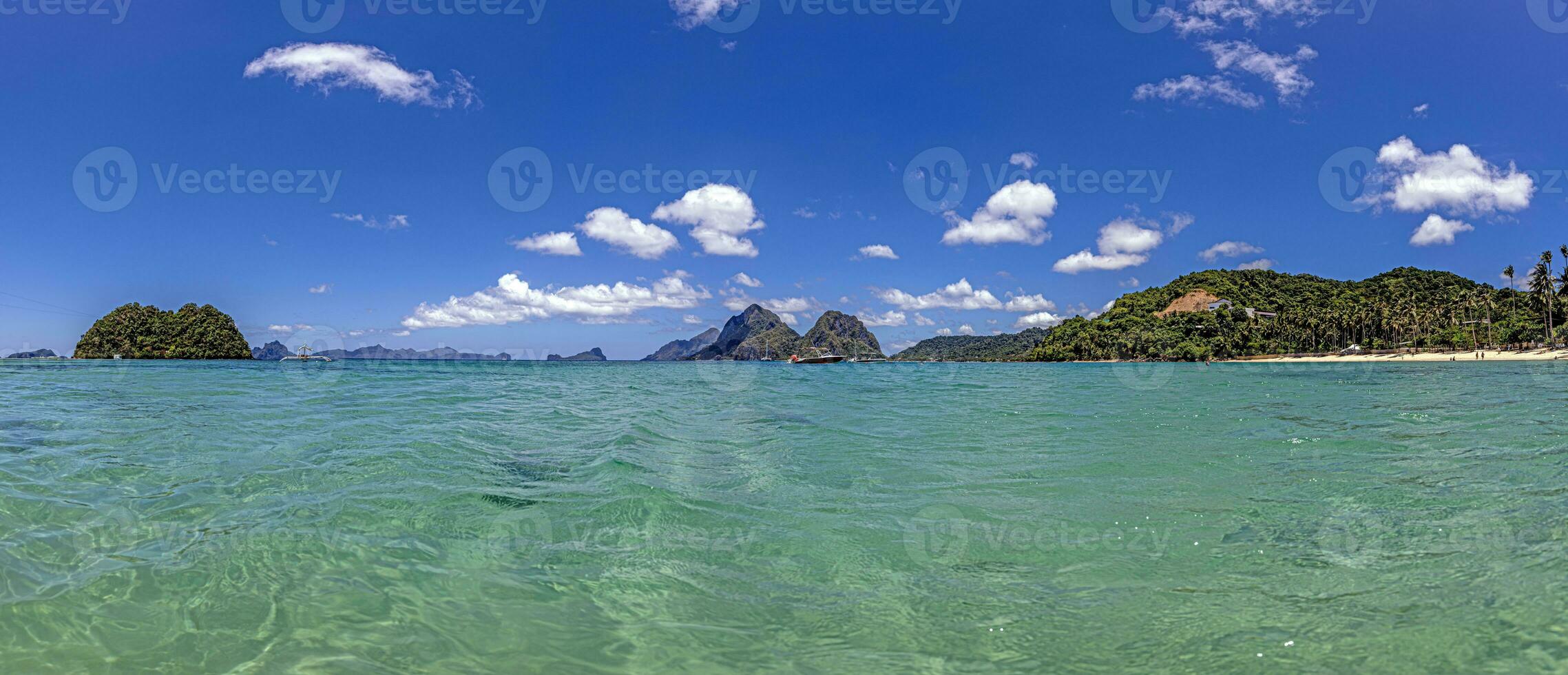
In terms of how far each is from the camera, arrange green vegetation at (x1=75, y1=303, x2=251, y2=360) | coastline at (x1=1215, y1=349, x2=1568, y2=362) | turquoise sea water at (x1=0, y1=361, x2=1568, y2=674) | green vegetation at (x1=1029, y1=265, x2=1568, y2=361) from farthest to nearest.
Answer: green vegetation at (x1=75, y1=303, x2=251, y2=360) < green vegetation at (x1=1029, y1=265, x2=1568, y2=361) < coastline at (x1=1215, y1=349, x2=1568, y2=362) < turquoise sea water at (x1=0, y1=361, x2=1568, y2=674)

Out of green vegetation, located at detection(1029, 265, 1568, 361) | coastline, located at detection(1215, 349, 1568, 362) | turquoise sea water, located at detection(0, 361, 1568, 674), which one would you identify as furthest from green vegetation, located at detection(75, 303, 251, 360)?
coastline, located at detection(1215, 349, 1568, 362)

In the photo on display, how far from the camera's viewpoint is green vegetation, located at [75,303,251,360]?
482 feet

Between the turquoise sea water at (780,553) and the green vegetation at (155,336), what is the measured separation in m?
180

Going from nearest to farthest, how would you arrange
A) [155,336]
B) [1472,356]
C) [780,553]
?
[780,553] < [1472,356] < [155,336]

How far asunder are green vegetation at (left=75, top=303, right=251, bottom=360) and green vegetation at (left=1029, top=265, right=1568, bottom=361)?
688 ft

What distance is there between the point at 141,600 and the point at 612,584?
2973 mm

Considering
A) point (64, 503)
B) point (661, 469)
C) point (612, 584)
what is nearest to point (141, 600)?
point (612, 584)

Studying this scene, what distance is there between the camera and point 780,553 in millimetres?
5766

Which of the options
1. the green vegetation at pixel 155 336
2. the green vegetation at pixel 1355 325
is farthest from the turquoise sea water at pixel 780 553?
the green vegetation at pixel 155 336

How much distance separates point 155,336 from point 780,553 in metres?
199

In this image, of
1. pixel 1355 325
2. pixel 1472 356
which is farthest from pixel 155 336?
pixel 1355 325

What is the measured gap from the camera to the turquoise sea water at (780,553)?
3.83m

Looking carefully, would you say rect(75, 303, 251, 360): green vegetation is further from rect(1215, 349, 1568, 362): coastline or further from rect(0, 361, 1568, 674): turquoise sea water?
rect(1215, 349, 1568, 362): coastline

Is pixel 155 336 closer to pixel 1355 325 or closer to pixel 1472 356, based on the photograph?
pixel 1472 356
